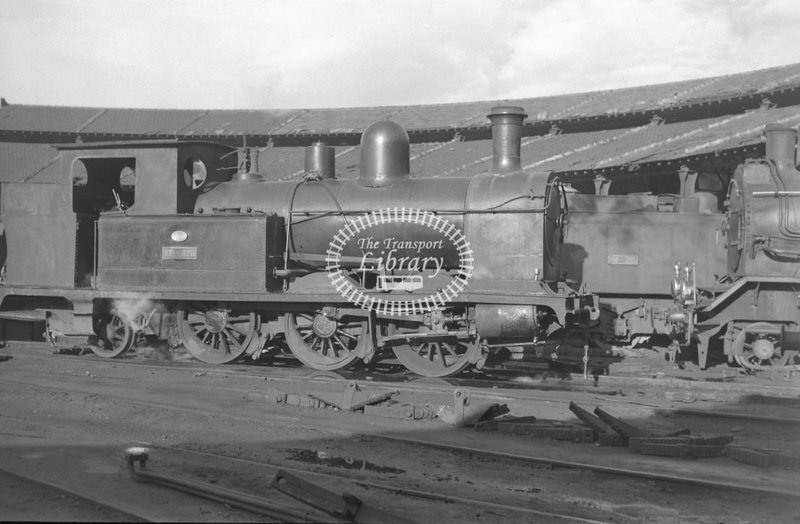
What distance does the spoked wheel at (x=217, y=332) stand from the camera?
38.7ft

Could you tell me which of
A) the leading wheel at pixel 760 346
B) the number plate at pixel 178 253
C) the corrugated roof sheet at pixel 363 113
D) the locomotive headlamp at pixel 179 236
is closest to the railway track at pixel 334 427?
the number plate at pixel 178 253

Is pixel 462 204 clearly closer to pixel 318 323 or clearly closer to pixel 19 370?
pixel 318 323

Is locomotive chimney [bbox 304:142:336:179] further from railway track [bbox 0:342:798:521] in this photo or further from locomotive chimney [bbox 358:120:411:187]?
railway track [bbox 0:342:798:521]

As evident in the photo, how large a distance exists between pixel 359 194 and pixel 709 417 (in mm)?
5107

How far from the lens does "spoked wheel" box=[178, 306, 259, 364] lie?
11.8 metres

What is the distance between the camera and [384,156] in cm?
1146

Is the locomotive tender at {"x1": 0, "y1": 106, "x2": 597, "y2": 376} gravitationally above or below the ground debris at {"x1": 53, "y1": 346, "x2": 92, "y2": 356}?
above

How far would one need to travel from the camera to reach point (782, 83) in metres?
22.1

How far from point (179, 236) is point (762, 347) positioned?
27.4 feet

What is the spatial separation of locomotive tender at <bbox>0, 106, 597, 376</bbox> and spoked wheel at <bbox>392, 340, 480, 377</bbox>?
26 mm

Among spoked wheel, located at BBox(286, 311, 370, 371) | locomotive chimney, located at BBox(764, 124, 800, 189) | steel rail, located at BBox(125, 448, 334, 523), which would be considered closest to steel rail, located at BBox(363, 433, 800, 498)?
steel rail, located at BBox(125, 448, 334, 523)

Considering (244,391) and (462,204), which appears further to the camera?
(462,204)

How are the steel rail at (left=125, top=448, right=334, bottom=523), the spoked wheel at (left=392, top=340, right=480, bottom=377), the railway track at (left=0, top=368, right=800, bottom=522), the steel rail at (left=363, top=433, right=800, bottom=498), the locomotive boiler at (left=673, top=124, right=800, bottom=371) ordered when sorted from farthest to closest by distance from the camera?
1. the locomotive boiler at (left=673, top=124, right=800, bottom=371)
2. the spoked wheel at (left=392, top=340, right=480, bottom=377)
3. the steel rail at (left=363, top=433, right=800, bottom=498)
4. the railway track at (left=0, top=368, right=800, bottom=522)
5. the steel rail at (left=125, top=448, right=334, bottom=523)

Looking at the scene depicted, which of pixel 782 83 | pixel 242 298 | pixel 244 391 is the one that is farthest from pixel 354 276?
pixel 782 83
